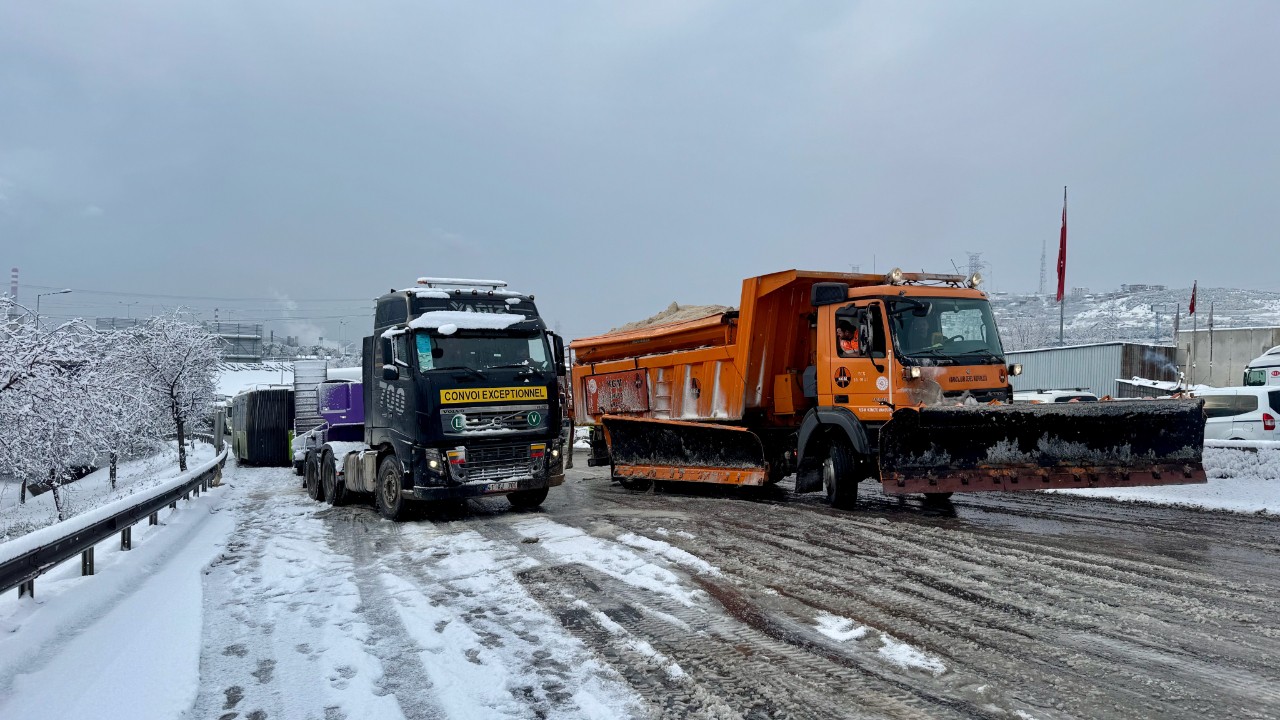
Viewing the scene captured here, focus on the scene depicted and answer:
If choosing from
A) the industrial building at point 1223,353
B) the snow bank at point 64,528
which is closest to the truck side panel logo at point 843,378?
the snow bank at point 64,528

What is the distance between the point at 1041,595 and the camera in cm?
593

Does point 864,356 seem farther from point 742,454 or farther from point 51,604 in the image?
point 51,604

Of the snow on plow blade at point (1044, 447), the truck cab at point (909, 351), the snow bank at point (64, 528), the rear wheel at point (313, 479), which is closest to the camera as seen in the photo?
the snow bank at point (64, 528)

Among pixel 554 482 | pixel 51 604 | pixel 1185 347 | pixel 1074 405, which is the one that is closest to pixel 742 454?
pixel 554 482

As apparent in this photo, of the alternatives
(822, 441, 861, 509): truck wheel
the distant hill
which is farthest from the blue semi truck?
the distant hill

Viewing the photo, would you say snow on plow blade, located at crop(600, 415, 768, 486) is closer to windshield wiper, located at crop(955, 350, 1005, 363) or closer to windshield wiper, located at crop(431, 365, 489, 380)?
windshield wiper, located at crop(955, 350, 1005, 363)

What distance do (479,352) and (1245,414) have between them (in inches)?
563

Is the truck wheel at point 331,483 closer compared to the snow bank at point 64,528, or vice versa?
the snow bank at point 64,528

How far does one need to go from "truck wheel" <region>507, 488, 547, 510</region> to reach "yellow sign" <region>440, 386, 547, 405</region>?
146 centimetres

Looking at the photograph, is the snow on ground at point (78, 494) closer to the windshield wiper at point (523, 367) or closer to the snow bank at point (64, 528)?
the snow bank at point (64, 528)

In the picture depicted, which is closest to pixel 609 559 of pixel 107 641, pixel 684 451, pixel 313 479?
pixel 107 641

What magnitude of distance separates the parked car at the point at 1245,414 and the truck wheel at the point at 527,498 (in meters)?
12.2

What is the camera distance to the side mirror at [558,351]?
457 inches

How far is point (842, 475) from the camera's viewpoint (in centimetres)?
1023
